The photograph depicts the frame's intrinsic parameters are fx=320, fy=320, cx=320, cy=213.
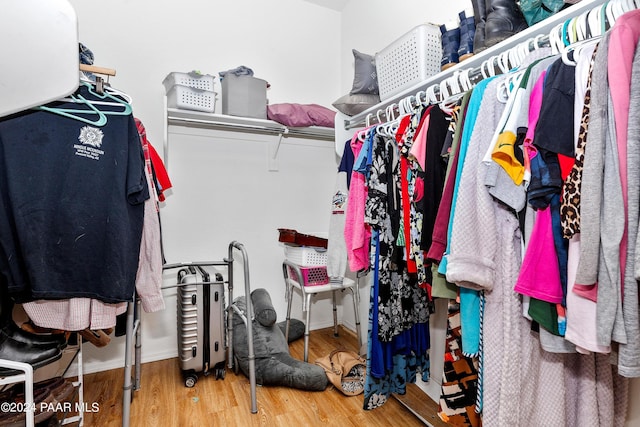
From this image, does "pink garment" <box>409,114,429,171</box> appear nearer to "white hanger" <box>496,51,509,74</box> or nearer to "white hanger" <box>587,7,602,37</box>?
"white hanger" <box>496,51,509,74</box>

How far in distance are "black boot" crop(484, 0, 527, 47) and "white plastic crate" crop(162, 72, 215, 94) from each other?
1582mm

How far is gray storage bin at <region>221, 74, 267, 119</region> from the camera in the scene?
2.10m

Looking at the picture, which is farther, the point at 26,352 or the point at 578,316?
the point at 26,352

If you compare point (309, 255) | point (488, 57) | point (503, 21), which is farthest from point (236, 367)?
point (503, 21)

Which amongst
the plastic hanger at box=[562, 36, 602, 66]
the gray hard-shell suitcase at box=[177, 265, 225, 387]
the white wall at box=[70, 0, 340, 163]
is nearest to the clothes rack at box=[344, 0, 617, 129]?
the plastic hanger at box=[562, 36, 602, 66]

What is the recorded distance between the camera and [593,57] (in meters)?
0.73

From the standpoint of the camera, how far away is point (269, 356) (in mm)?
1948

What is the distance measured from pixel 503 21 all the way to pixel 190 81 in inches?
65.9

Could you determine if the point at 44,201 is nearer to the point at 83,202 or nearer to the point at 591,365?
the point at 83,202

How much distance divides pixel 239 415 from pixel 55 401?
0.80 metres

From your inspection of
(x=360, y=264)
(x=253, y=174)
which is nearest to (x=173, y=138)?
(x=253, y=174)

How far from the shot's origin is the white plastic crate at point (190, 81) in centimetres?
193

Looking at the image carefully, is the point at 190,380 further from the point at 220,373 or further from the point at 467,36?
the point at 467,36

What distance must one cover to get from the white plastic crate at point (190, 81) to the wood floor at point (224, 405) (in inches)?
71.0
